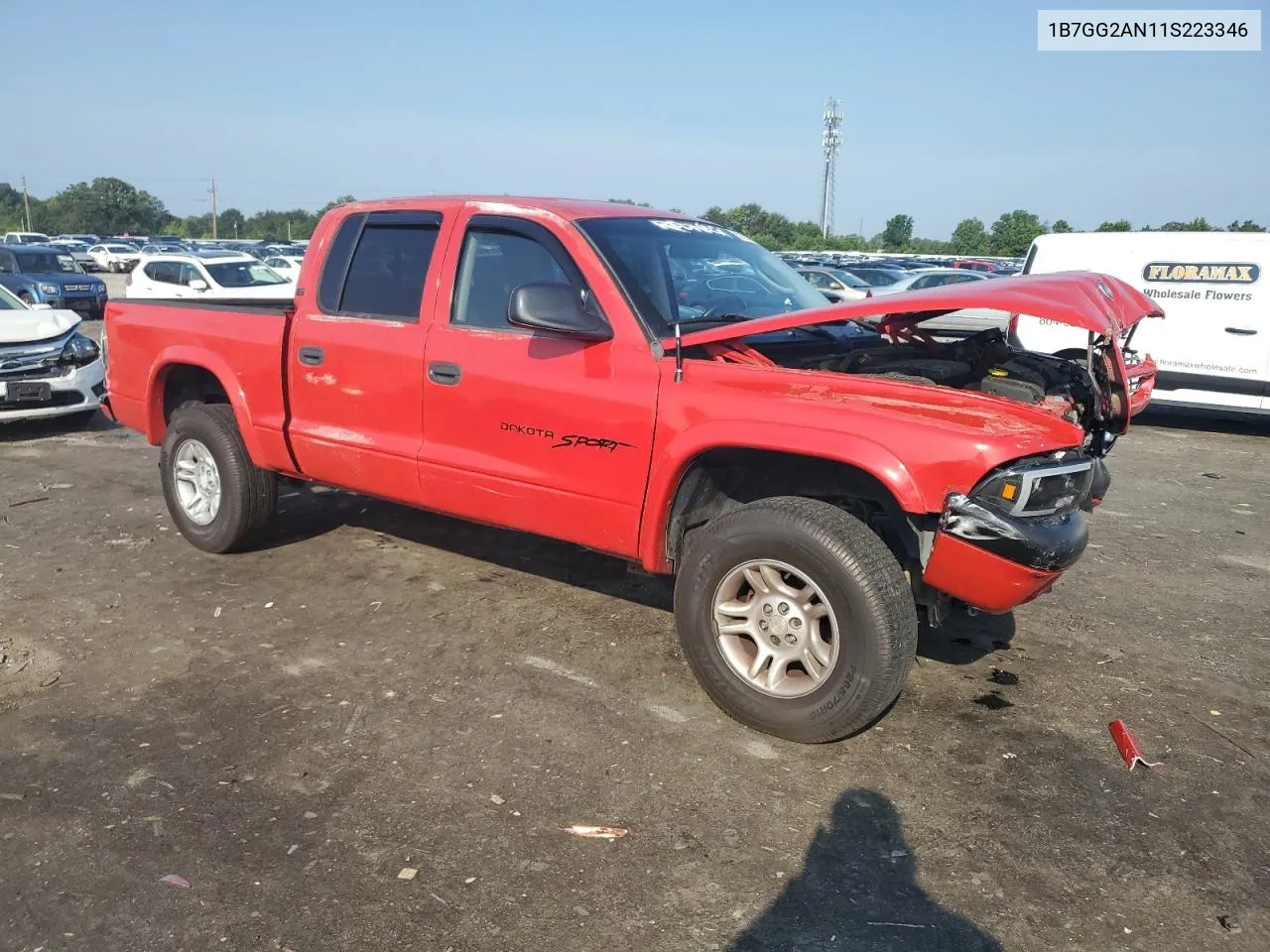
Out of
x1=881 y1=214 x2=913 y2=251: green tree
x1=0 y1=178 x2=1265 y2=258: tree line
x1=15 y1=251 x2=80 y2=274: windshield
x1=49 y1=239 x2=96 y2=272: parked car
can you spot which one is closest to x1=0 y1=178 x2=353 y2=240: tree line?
x1=0 y1=178 x2=1265 y2=258: tree line

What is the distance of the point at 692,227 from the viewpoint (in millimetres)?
4867

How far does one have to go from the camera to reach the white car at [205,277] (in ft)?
57.2

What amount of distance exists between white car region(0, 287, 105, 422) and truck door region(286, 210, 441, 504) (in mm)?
5469

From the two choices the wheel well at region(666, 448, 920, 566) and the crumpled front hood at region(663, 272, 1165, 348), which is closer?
the crumpled front hood at region(663, 272, 1165, 348)

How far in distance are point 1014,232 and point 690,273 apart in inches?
2633

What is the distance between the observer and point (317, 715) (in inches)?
153

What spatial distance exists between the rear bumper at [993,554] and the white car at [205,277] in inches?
608

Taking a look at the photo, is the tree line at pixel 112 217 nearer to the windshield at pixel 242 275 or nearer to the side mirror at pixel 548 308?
the windshield at pixel 242 275

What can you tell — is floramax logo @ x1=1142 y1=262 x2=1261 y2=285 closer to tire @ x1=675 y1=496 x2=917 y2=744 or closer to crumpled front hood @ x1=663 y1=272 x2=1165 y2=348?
crumpled front hood @ x1=663 y1=272 x2=1165 y2=348

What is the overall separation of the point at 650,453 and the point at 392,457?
4.78 ft

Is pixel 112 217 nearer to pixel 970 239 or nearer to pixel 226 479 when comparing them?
pixel 970 239

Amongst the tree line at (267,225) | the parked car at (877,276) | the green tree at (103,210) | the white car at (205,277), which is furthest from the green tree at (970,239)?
the green tree at (103,210)

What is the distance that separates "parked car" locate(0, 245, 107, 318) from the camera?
19.8 meters

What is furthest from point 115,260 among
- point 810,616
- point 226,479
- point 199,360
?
point 810,616
